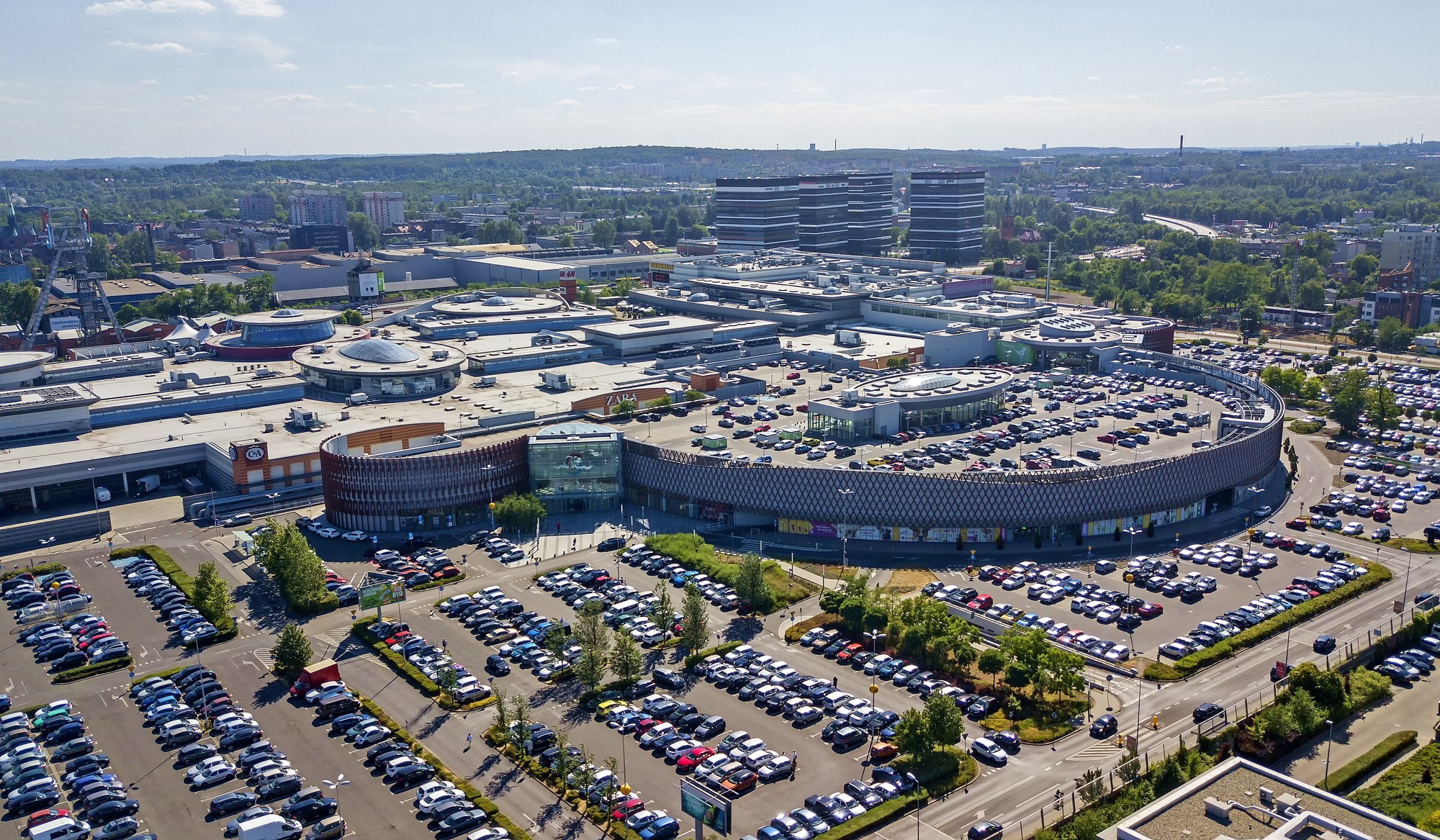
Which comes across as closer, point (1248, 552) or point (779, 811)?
point (779, 811)

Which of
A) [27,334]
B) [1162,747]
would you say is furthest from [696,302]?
[1162,747]

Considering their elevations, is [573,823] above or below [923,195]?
below

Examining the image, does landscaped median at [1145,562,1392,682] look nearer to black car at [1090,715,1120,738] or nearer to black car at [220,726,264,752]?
black car at [1090,715,1120,738]

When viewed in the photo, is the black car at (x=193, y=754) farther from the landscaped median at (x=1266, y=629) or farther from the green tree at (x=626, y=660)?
the landscaped median at (x=1266, y=629)

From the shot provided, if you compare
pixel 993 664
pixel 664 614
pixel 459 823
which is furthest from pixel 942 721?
pixel 459 823

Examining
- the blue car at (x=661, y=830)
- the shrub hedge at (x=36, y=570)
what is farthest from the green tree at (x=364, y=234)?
the blue car at (x=661, y=830)

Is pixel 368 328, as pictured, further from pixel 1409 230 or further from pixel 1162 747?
pixel 1409 230

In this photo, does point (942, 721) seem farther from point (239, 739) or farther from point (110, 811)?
point (110, 811)
